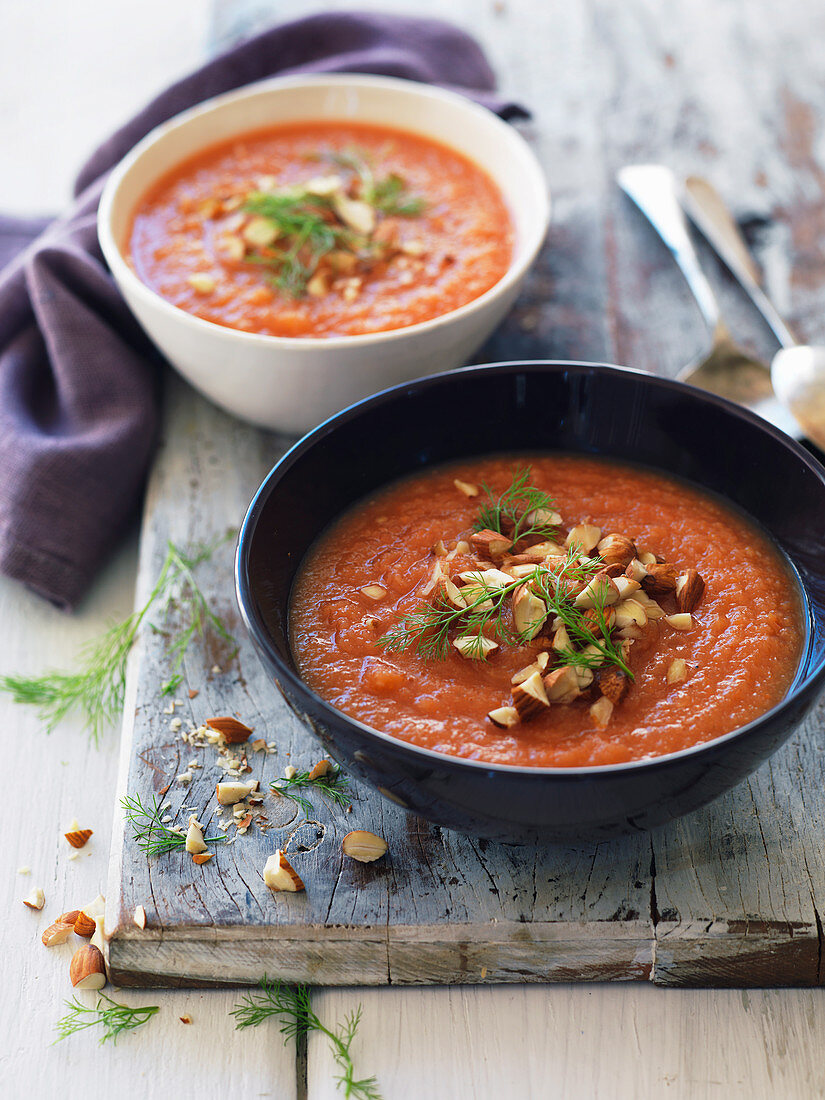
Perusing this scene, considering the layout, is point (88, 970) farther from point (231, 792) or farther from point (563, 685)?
point (563, 685)

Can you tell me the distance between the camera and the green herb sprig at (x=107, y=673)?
2602 millimetres

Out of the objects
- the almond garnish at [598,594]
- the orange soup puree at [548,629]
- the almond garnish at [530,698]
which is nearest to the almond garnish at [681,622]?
the orange soup puree at [548,629]

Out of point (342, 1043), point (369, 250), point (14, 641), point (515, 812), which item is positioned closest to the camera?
point (515, 812)

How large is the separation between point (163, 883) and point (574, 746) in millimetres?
820

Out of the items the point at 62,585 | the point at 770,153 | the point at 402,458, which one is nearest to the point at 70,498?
the point at 62,585

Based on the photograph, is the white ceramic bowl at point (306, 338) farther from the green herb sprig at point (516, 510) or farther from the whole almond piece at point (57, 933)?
the whole almond piece at point (57, 933)

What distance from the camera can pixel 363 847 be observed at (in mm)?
2141

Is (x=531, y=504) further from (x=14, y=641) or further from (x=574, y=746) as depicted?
(x=14, y=641)

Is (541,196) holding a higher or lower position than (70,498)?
higher

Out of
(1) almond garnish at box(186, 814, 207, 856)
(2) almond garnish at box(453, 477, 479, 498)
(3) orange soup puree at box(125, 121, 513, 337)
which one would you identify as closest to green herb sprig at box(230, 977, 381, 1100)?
(1) almond garnish at box(186, 814, 207, 856)

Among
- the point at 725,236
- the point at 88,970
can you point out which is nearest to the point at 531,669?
the point at 88,970

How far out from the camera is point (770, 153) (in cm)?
404

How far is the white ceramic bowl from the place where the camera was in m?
2.76

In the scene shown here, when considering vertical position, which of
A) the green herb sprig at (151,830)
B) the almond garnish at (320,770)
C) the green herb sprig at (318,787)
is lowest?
the green herb sprig at (318,787)
